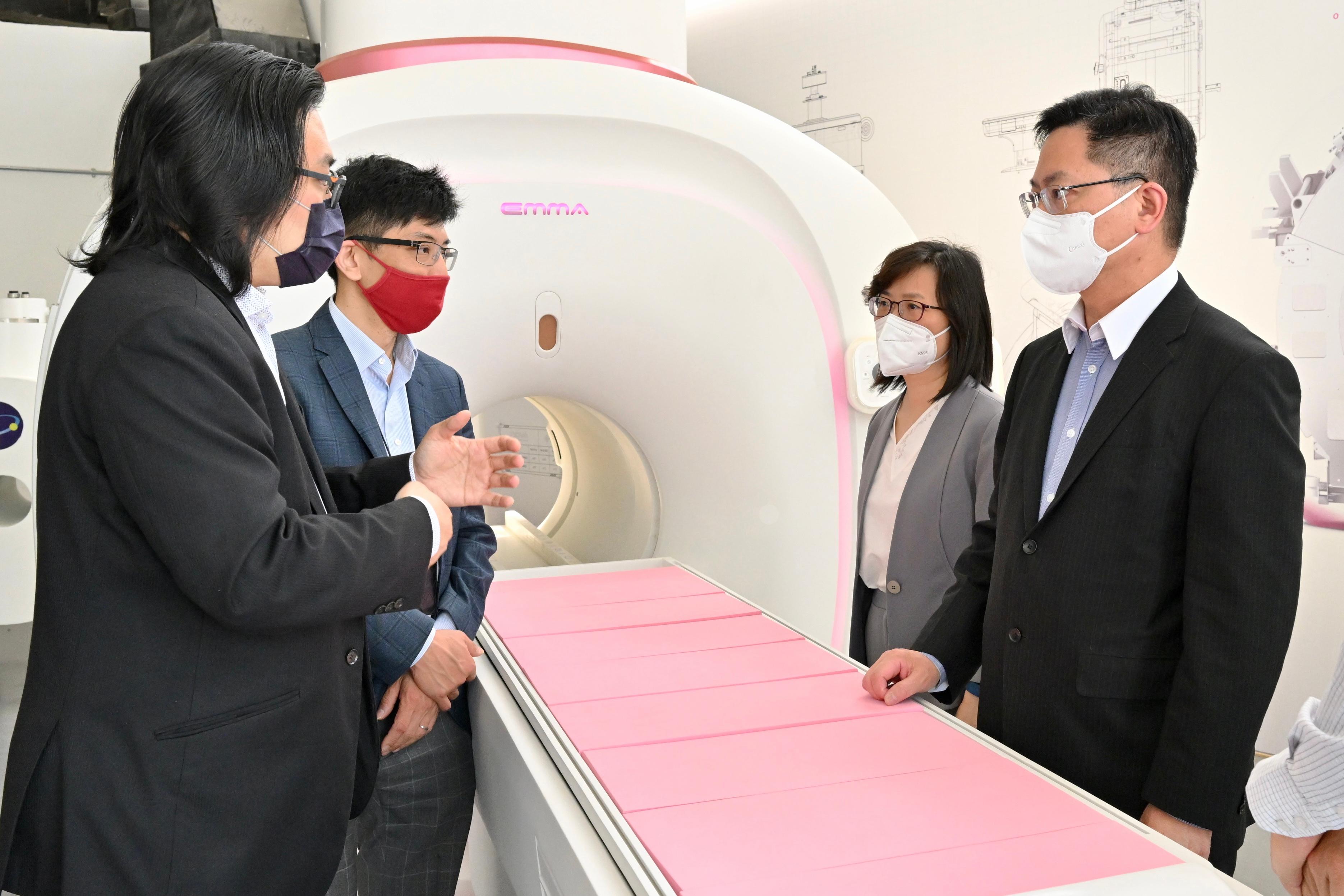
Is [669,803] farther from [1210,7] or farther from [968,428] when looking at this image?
[1210,7]

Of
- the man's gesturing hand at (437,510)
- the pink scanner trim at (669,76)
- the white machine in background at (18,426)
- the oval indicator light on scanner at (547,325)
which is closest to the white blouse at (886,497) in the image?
the pink scanner trim at (669,76)

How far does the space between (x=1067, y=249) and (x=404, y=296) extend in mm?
1125

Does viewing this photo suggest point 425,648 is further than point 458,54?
No

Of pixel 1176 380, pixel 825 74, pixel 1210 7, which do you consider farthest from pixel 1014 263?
pixel 1176 380

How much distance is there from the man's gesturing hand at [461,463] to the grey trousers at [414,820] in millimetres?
630

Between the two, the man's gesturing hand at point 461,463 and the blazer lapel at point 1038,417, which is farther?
the blazer lapel at point 1038,417

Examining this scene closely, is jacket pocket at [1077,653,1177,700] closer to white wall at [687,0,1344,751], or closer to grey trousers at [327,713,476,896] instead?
grey trousers at [327,713,476,896]

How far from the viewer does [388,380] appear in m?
1.88

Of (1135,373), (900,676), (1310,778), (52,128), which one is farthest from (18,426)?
(1310,778)

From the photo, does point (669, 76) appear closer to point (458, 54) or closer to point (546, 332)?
point (458, 54)

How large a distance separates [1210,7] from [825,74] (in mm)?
1480

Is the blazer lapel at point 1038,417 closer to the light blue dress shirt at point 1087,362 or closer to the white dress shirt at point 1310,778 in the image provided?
the light blue dress shirt at point 1087,362

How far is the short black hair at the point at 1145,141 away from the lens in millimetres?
1424

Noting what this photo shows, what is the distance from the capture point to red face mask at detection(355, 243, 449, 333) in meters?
1.84
